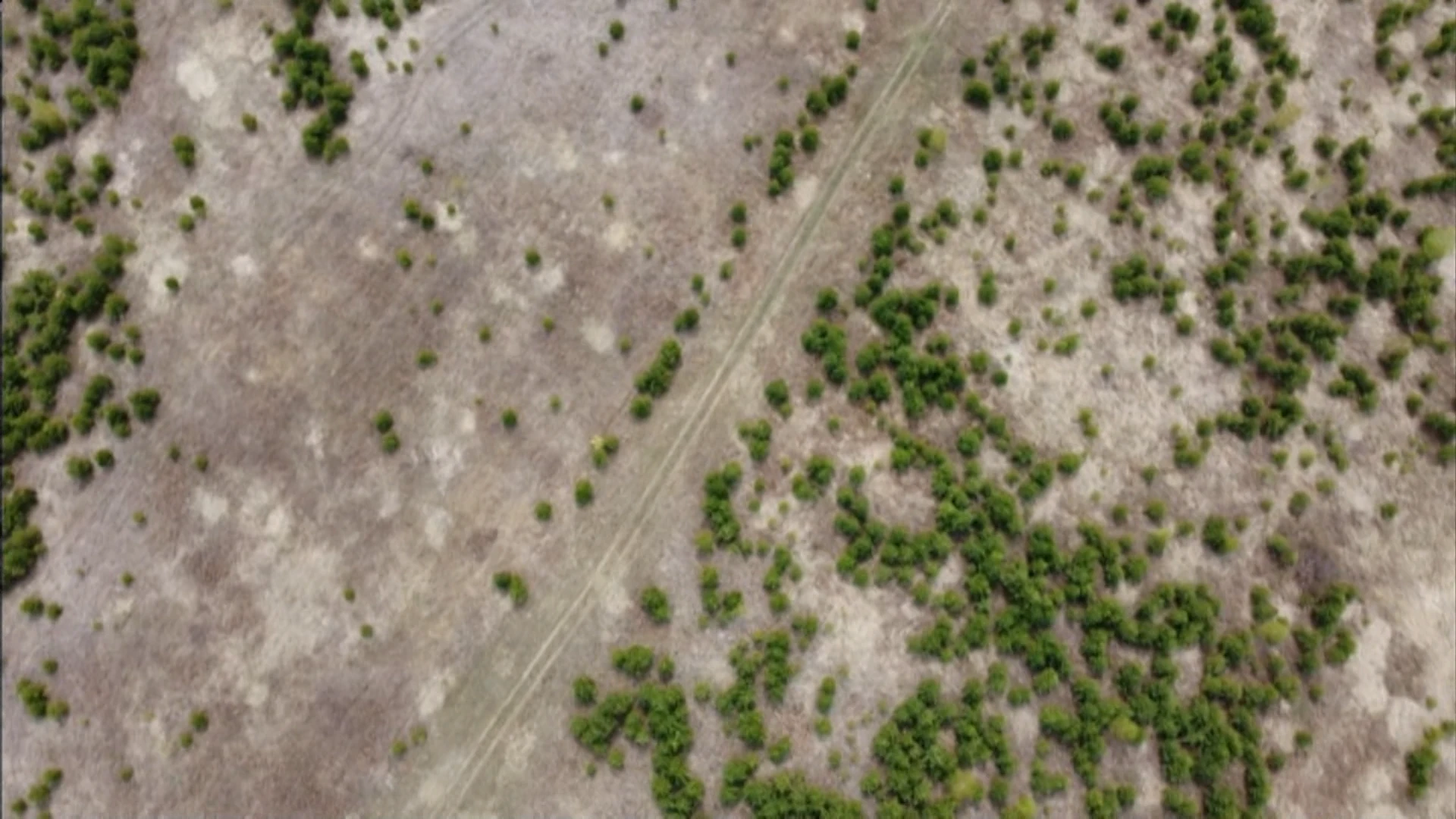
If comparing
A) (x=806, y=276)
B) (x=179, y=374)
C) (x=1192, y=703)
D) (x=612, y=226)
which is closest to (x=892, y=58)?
(x=806, y=276)

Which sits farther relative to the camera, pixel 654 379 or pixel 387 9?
pixel 387 9

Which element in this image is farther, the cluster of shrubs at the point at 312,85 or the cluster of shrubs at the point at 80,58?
the cluster of shrubs at the point at 312,85

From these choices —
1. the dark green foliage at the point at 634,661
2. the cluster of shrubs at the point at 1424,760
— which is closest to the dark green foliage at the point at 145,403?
the dark green foliage at the point at 634,661

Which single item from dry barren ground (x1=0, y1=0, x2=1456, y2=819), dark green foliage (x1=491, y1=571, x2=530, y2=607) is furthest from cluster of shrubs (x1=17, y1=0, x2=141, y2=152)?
dark green foliage (x1=491, y1=571, x2=530, y2=607)

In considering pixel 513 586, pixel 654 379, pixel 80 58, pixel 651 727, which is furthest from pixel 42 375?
pixel 651 727

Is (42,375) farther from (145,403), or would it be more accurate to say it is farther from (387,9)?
A: (387,9)

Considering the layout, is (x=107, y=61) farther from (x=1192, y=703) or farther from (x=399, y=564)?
(x=1192, y=703)

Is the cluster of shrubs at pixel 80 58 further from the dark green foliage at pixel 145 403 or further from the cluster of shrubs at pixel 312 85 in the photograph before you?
the dark green foliage at pixel 145 403

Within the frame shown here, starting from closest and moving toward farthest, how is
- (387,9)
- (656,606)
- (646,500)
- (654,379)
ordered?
(656,606) → (646,500) → (654,379) → (387,9)
